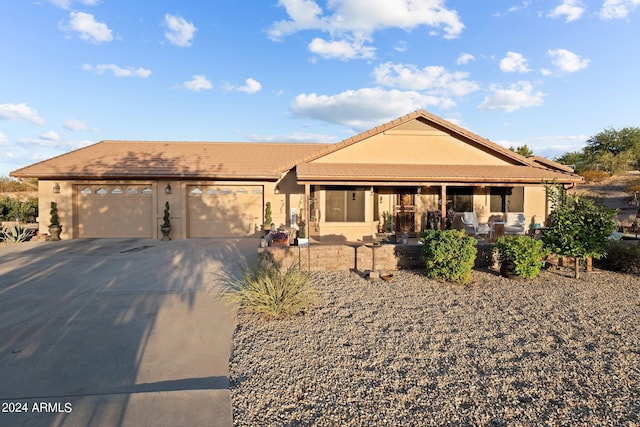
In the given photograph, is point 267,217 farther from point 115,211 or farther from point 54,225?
point 54,225

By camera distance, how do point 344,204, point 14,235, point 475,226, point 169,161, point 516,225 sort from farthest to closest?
point 169,161 < point 14,235 < point 516,225 < point 344,204 < point 475,226

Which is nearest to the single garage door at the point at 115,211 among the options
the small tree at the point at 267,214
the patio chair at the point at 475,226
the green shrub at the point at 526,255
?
the small tree at the point at 267,214

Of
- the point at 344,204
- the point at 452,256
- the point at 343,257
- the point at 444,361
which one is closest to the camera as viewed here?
the point at 444,361

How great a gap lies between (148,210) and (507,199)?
15276mm

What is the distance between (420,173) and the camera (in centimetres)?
1194

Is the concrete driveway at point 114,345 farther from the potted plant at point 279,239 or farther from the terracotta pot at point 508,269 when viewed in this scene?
the terracotta pot at point 508,269

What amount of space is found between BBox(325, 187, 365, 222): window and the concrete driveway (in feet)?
16.3

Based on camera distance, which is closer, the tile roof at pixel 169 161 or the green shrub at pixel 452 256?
→ the green shrub at pixel 452 256

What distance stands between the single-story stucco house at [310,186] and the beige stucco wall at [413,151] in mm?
39

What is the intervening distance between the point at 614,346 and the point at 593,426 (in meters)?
2.27

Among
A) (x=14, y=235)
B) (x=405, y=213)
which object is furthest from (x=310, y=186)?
(x=14, y=235)

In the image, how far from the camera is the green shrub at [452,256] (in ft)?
25.4

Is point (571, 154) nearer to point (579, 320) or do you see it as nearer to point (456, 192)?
point (456, 192)

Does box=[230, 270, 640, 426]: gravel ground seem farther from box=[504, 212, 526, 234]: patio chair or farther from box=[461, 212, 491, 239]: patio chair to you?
box=[504, 212, 526, 234]: patio chair
